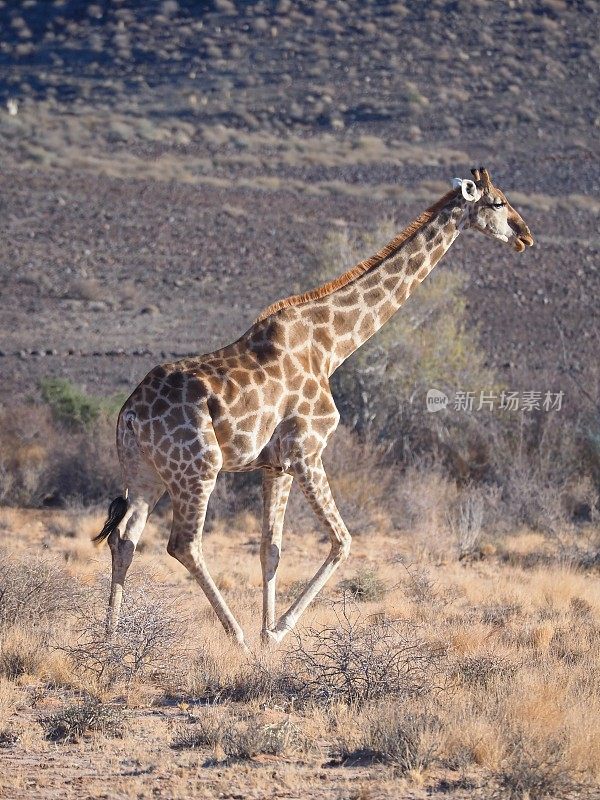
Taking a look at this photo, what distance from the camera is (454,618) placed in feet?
32.0

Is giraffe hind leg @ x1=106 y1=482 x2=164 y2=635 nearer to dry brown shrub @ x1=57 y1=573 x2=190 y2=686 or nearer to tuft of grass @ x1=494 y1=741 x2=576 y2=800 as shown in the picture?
dry brown shrub @ x1=57 y1=573 x2=190 y2=686

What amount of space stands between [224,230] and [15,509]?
54.8 ft

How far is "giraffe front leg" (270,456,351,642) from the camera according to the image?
333 inches

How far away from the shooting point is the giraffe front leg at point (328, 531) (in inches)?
333

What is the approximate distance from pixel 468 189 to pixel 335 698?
3.87 meters

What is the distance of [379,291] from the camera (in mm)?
9273

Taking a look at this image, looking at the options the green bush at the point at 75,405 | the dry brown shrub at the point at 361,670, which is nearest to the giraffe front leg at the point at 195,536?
the dry brown shrub at the point at 361,670

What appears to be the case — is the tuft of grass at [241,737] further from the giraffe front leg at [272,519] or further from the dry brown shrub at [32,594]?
the dry brown shrub at [32,594]

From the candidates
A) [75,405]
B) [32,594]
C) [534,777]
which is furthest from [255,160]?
[534,777]

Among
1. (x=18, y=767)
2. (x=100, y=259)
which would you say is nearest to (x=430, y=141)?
(x=100, y=259)

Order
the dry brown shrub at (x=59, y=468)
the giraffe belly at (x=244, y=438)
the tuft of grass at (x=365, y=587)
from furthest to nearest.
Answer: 1. the dry brown shrub at (x=59, y=468)
2. the tuft of grass at (x=365, y=587)
3. the giraffe belly at (x=244, y=438)

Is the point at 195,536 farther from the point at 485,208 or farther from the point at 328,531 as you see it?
the point at 485,208

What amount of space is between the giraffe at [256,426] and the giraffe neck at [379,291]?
0.03 ft

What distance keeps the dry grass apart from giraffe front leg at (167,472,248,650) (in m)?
0.24
